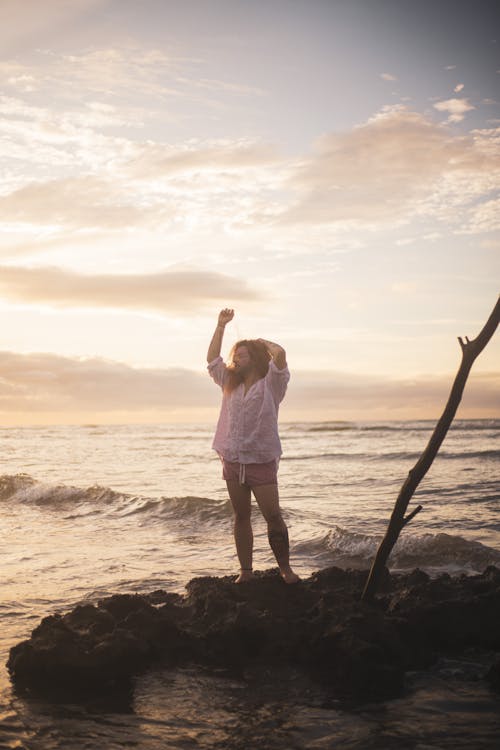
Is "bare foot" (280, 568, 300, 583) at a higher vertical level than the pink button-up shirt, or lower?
lower

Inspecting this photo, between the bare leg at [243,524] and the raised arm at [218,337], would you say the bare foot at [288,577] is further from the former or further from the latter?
the raised arm at [218,337]

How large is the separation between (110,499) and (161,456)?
15.1 meters

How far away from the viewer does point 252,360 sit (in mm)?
6543

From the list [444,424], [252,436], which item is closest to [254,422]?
[252,436]

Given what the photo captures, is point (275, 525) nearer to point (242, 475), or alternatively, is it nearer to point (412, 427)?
point (242, 475)

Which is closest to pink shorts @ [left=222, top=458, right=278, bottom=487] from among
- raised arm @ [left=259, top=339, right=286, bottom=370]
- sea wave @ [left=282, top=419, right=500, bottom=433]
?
raised arm @ [left=259, top=339, right=286, bottom=370]

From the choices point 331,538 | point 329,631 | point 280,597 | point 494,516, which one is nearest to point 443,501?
point 494,516

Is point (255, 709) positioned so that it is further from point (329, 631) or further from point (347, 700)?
point (329, 631)

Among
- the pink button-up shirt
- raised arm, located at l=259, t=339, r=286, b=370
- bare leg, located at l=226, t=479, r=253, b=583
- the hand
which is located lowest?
bare leg, located at l=226, t=479, r=253, b=583

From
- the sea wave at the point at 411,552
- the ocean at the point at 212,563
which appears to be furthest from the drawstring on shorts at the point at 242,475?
the sea wave at the point at 411,552

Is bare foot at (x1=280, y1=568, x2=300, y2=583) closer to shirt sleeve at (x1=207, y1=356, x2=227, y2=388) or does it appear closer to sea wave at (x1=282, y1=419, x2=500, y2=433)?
shirt sleeve at (x1=207, y1=356, x2=227, y2=388)

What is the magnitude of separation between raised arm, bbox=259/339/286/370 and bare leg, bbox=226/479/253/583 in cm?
120

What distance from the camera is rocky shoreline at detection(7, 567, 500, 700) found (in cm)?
450

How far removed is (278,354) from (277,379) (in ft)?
0.80
